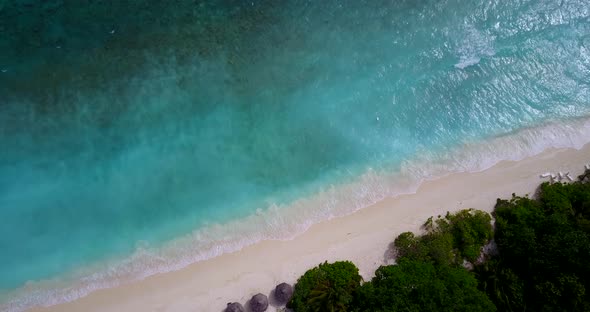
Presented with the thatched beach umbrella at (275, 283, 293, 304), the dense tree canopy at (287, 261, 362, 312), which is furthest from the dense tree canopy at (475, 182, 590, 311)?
the thatched beach umbrella at (275, 283, 293, 304)

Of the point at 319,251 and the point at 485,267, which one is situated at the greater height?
the point at 319,251

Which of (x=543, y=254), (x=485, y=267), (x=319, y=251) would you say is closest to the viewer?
(x=543, y=254)

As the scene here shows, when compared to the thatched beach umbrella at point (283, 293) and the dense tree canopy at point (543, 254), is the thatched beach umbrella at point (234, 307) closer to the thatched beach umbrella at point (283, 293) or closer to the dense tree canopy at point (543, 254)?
the thatched beach umbrella at point (283, 293)

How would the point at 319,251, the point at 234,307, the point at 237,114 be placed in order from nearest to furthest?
the point at 234,307
the point at 319,251
the point at 237,114

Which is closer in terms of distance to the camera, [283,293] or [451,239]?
[283,293]

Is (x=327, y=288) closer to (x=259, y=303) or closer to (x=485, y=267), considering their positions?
(x=259, y=303)

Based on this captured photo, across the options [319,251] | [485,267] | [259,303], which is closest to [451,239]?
[485,267]

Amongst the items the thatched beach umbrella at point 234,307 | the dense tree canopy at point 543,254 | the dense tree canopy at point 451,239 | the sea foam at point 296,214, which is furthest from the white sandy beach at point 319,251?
the dense tree canopy at point 543,254

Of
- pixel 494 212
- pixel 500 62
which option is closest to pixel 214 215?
pixel 494 212
